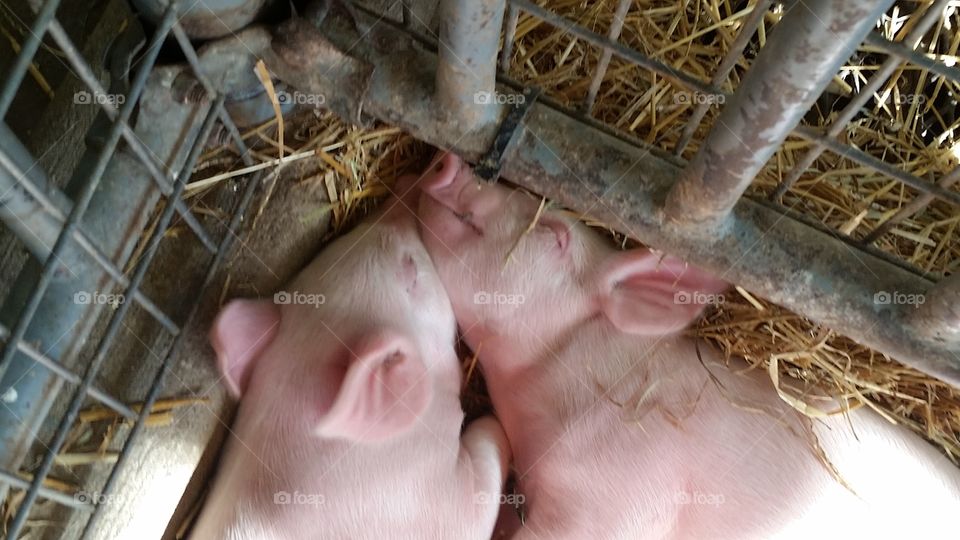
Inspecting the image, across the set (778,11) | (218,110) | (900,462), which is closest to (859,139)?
(778,11)

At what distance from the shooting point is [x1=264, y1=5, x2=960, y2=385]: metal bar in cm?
107

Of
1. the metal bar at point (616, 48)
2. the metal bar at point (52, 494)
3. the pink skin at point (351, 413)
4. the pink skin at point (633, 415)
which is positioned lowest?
the metal bar at point (52, 494)

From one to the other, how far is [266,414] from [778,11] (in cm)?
106

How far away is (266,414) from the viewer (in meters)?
1.31

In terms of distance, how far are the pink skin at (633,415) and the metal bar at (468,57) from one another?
325 mm

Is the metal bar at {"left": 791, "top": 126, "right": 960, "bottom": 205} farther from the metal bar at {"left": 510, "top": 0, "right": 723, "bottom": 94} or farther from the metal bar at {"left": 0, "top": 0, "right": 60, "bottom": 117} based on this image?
the metal bar at {"left": 0, "top": 0, "right": 60, "bottom": 117}

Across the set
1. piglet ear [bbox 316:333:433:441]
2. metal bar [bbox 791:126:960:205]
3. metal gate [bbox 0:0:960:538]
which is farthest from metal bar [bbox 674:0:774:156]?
piglet ear [bbox 316:333:433:441]

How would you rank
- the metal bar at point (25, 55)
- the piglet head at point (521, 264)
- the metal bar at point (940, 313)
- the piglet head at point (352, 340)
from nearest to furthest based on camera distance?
the metal bar at point (25, 55)
the metal bar at point (940, 313)
the piglet head at point (352, 340)
the piglet head at point (521, 264)

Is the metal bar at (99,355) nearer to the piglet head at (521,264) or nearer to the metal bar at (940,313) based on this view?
the piglet head at (521,264)

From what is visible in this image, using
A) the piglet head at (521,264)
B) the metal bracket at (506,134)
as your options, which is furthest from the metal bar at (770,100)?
Result: the piglet head at (521,264)

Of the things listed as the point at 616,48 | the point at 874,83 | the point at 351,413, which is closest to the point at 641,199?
the point at 616,48

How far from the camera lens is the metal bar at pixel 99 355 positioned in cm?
105

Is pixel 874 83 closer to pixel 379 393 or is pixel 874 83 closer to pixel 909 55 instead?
pixel 909 55

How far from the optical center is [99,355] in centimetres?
108
